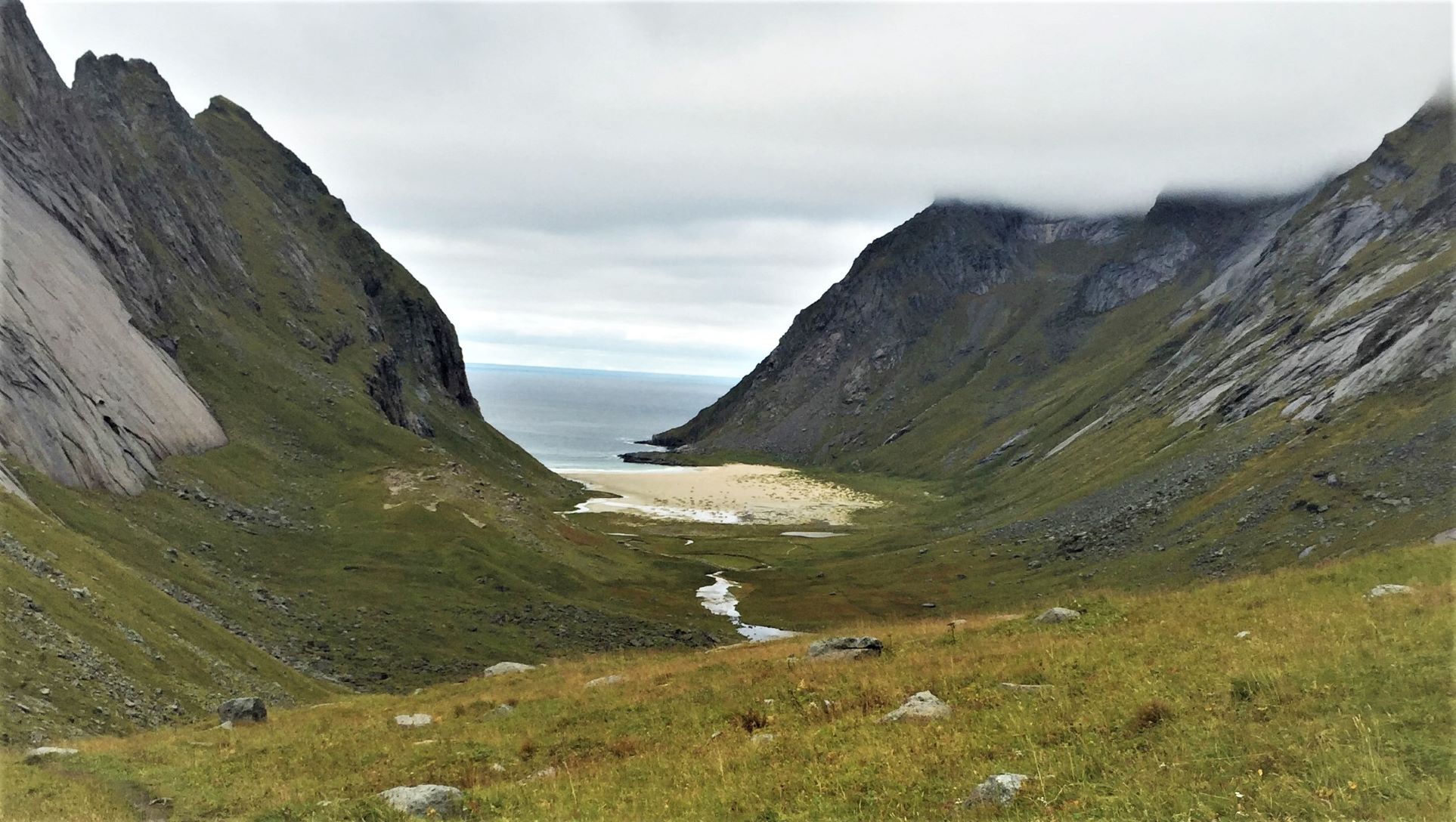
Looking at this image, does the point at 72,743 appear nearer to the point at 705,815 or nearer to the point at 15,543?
the point at 15,543

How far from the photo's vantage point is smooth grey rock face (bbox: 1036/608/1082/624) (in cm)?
2683

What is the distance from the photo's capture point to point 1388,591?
69.7 feet

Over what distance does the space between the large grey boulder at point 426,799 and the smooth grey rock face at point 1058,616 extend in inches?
767

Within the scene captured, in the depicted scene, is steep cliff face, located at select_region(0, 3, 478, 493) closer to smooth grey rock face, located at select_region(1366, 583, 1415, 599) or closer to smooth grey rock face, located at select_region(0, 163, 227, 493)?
smooth grey rock face, located at select_region(0, 163, 227, 493)

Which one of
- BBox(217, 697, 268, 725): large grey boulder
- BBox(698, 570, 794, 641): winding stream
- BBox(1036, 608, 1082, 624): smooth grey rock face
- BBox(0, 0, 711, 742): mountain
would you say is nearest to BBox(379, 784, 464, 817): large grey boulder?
BBox(0, 0, 711, 742): mountain

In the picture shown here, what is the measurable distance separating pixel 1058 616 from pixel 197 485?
2607 inches

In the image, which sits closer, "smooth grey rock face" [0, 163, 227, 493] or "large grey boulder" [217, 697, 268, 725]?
"large grey boulder" [217, 697, 268, 725]

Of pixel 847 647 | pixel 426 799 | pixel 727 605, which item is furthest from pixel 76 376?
pixel 847 647

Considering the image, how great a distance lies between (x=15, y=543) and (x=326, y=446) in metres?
58.3

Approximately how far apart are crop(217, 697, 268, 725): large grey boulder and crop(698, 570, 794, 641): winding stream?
43.0m

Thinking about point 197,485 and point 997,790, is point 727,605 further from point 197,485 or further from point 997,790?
point 997,790

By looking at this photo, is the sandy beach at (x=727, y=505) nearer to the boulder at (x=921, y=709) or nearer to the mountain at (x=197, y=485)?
the mountain at (x=197, y=485)

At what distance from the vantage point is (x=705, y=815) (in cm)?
1359

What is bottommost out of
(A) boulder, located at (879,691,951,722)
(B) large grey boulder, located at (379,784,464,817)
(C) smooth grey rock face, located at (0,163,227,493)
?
(B) large grey boulder, located at (379,784,464,817)
